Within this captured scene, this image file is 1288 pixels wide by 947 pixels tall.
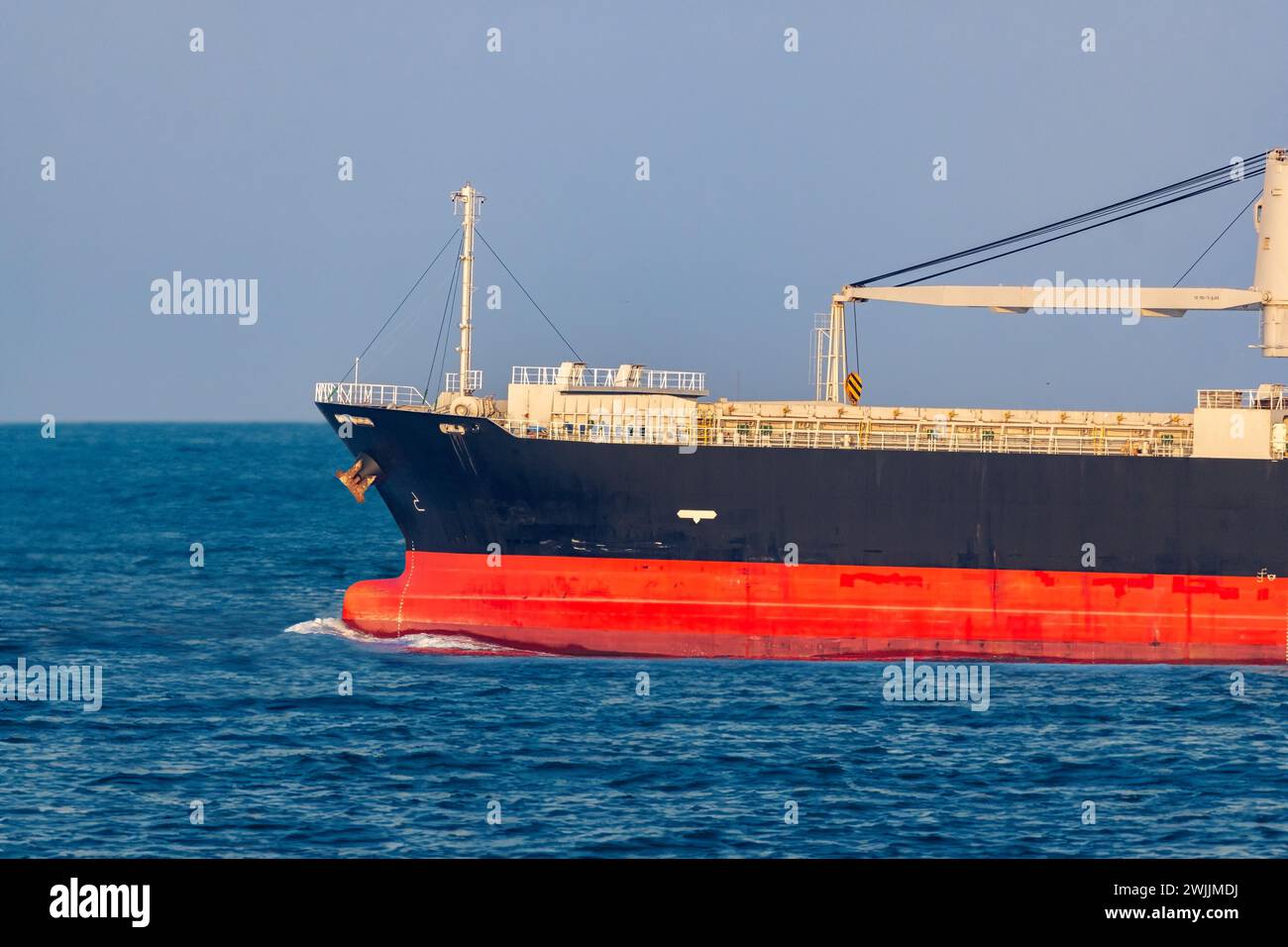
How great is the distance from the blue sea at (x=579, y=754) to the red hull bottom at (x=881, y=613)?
0.71 meters

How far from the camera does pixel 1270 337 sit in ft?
123

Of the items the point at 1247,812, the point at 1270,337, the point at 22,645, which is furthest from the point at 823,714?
the point at 22,645

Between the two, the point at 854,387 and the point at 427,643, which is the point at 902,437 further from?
the point at 427,643

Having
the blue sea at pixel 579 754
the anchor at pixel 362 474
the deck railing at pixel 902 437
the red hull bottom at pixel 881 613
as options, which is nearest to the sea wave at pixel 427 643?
the blue sea at pixel 579 754

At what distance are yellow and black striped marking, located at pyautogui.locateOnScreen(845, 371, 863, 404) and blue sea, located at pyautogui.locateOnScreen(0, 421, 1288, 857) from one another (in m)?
7.17

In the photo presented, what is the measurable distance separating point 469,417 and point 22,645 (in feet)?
36.3

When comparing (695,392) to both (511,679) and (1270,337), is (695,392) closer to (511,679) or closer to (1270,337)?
(511,679)

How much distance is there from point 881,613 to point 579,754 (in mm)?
10390

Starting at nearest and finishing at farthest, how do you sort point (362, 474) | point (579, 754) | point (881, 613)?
1. point (579, 754)
2. point (881, 613)
3. point (362, 474)

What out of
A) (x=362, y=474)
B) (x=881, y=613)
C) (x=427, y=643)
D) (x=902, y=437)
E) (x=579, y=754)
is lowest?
(x=579, y=754)

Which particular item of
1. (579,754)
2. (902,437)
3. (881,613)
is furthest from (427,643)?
(902,437)

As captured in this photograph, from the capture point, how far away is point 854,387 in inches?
1535

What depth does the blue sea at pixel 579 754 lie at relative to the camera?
75.8 feet

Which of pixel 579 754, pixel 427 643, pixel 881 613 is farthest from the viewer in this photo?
pixel 427 643
